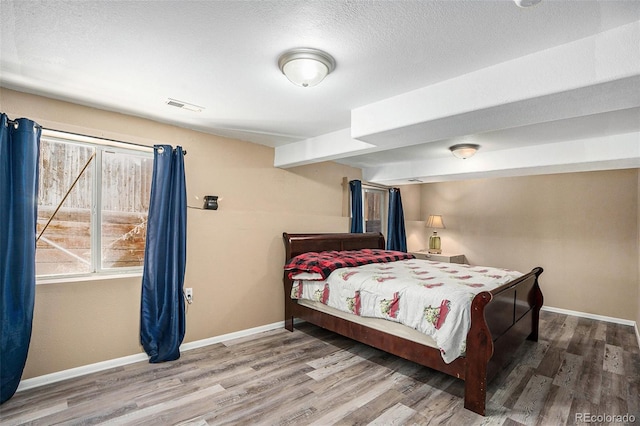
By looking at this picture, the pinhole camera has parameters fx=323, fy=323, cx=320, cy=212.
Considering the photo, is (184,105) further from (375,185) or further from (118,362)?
(375,185)

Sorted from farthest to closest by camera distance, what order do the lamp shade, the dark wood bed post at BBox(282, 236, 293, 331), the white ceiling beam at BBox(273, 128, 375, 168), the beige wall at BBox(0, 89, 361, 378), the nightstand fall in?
the lamp shade < the nightstand < the dark wood bed post at BBox(282, 236, 293, 331) < the white ceiling beam at BBox(273, 128, 375, 168) < the beige wall at BBox(0, 89, 361, 378)

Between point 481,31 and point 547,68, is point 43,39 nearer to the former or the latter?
point 481,31

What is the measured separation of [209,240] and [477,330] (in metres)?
2.72

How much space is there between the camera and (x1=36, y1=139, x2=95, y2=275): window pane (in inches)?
109

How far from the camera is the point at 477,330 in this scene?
7.60 feet

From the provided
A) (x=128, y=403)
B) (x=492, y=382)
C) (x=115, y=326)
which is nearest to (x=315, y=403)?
(x=128, y=403)

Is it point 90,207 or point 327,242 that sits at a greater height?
point 90,207

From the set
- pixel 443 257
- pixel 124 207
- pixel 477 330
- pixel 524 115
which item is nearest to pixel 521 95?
pixel 524 115

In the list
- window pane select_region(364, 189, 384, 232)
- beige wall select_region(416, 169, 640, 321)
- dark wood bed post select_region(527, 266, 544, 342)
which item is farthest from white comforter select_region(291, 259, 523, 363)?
beige wall select_region(416, 169, 640, 321)

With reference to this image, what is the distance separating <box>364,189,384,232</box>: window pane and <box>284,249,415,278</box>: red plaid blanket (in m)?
1.28

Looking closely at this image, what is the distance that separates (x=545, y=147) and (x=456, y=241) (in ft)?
9.54

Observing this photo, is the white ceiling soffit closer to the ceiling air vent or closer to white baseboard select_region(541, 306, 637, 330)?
the ceiling air vent

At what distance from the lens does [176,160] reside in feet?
10.5

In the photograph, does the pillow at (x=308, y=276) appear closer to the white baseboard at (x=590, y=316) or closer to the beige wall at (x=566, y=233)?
the beige wall at (x=566, y=233)
